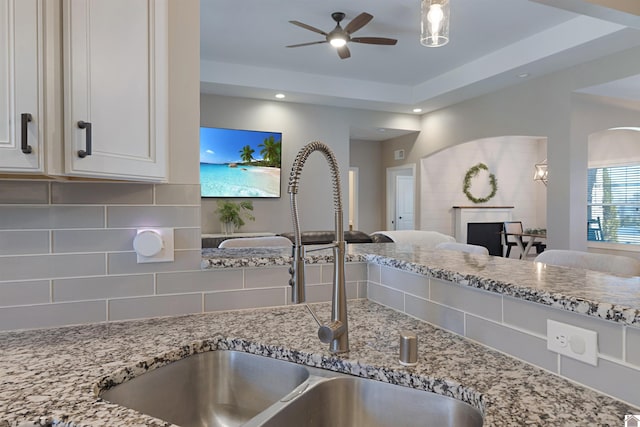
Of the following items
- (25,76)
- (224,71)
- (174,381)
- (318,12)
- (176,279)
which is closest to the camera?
(25,76)

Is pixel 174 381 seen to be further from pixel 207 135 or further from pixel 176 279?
pixel 207 135

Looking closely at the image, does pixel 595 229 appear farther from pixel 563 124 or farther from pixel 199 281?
pixel 199 281

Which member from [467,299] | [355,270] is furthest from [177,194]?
[467,299]

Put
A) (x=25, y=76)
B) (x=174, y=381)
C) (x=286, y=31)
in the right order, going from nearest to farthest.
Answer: (x=25, y=76)
(x=174, y=381)
(x=286, y=31)

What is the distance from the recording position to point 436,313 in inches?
44.8

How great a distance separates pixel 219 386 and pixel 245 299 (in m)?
0.32

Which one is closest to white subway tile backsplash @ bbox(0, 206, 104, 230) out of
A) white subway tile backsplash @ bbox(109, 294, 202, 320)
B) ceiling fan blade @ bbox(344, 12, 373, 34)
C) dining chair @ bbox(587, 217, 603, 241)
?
white subway tile backsplash @ bbox(109, 294, 202, 320)

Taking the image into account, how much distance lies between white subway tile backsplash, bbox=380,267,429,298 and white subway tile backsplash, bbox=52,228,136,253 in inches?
32.6

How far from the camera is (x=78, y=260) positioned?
3.71 feet

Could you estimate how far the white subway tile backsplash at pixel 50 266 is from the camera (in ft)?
3.51

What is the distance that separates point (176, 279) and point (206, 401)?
386 mm

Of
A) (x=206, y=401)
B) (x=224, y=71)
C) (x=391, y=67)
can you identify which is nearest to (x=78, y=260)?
(x=206, y=401)

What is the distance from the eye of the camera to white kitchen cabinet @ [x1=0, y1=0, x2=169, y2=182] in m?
0.85

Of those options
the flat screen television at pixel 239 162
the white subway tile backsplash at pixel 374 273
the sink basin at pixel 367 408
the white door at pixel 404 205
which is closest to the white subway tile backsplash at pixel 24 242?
the sink basin at pixel 367 408
